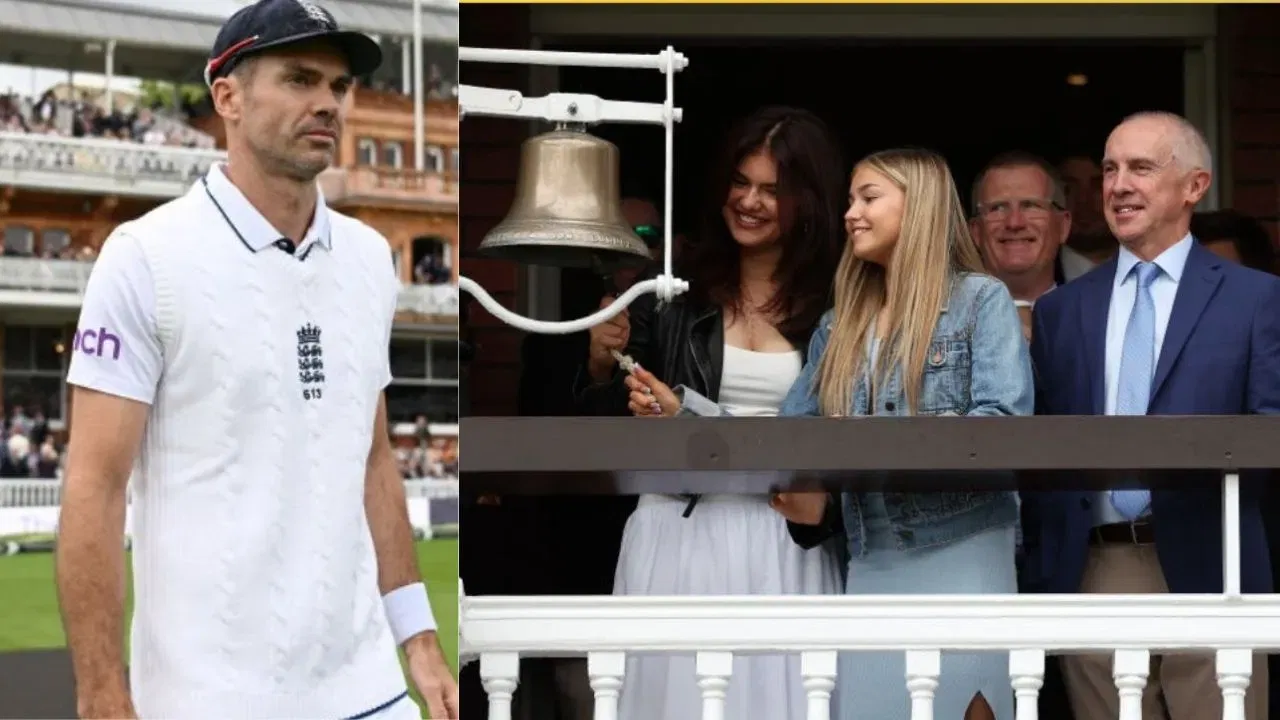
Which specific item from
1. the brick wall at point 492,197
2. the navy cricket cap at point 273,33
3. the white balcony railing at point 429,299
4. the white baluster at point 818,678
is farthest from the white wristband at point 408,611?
the brick wall at point 492,197

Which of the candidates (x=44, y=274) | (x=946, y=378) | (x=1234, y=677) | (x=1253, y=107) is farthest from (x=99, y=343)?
(x=1253, y=107)

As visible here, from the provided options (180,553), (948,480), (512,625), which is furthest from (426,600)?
(948,480)

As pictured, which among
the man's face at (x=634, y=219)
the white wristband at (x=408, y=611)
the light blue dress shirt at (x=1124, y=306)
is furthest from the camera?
the man's face at (x=634, y=219)

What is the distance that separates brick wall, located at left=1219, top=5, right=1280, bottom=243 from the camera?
6.25m

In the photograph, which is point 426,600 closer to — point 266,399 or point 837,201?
point 266,399

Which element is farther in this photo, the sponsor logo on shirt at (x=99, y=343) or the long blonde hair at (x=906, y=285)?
the long blonde hair at (x=906, y=285)

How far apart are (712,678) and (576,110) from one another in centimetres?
107

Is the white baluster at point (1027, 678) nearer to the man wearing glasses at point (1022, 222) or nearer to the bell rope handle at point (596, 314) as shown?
the bell rope handle at point (596, 314)

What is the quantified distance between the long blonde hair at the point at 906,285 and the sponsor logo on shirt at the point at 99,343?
5.09 feet

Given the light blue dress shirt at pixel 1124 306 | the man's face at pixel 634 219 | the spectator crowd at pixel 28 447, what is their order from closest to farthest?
1. the spectator crowd at pixel 28 447
2. the light blue dress shirt at pixel 1124 306
3. the man's face at pixel 634 219

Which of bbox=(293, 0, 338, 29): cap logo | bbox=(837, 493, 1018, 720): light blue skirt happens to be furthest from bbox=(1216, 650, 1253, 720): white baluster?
bbox=(293, 0, 338, 29): cap logo

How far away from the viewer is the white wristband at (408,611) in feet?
10.5

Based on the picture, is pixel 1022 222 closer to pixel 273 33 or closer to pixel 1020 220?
pixel 1020 220

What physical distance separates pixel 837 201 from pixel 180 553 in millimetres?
2044
